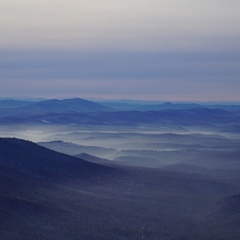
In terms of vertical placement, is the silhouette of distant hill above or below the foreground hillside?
above

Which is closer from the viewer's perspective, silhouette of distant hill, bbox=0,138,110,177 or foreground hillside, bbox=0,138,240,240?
foreground hillside, bbox=0,138,240,240

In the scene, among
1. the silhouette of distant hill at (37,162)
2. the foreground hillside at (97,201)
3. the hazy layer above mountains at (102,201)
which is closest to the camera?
the foreground hillside at (97,201)

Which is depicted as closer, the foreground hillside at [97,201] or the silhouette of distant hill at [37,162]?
the foreground hillside at [97,201]

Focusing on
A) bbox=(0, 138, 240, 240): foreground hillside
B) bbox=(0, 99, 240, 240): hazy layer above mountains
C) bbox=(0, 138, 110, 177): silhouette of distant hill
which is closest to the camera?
bbox=(0, 138, 240, 240): foreground hillside

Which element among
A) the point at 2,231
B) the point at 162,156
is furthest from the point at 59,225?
the point at 162,156

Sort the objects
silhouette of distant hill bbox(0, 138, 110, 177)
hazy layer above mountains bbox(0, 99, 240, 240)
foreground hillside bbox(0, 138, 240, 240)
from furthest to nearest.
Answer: silhouette of distant hill bbox(0, 138, 110, 177)
hazy layer above mountains bbox(0, 99, 240, 240)
foreground hillside bbox(0, 138, 240, 240)

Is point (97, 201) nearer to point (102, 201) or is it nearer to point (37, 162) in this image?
point (102, 201)

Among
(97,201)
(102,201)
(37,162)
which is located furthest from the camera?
(37,162)

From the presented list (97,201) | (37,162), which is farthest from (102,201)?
(37,162)
